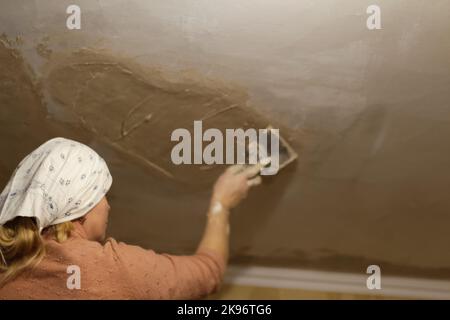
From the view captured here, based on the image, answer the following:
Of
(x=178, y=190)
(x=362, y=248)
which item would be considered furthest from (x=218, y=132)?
(x=362, y=248)

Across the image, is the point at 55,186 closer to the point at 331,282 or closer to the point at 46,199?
the point at 46,199

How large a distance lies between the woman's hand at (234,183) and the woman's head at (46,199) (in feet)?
1.41

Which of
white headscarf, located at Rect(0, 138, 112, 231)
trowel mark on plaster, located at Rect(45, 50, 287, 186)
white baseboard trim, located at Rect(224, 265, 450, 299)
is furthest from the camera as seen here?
white baseboard trim, located at Rect(224, 265, 450, 299)

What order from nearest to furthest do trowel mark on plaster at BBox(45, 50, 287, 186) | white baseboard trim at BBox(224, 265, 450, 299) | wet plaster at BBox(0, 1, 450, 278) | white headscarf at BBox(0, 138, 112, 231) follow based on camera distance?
1. white headscarf at BBox(0, 138, 112, 231)
2. wet plaster at BBox(0, 1, 450, 278)
3. trowel mark on plaster at BBox(45, 50, 287, 186)
4. white baseboard trim at BBox(224, 265, 450, 299)

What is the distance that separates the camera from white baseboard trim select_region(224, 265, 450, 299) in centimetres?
182

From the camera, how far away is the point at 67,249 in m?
0.99

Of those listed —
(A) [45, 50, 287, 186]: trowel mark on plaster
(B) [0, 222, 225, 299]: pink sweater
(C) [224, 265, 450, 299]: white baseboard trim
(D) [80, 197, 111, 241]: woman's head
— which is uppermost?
(A) [45, 50, 287, 186]: trowel mark on plaster

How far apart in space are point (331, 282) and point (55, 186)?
128cm

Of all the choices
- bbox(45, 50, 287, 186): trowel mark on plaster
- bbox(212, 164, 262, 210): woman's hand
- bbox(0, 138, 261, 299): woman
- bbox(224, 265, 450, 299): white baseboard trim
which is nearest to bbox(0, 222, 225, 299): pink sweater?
bbox(0, 138, 261, 299): woman

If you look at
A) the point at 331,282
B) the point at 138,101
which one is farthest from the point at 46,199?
the point at 331,282

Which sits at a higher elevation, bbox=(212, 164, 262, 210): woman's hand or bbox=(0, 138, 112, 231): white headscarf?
bbox=(212, 164, 262, 210): woman's hand

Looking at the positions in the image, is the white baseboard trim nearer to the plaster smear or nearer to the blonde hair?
the plaster smear

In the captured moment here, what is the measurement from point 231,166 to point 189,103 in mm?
272

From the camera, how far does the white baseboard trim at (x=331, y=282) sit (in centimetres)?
182
